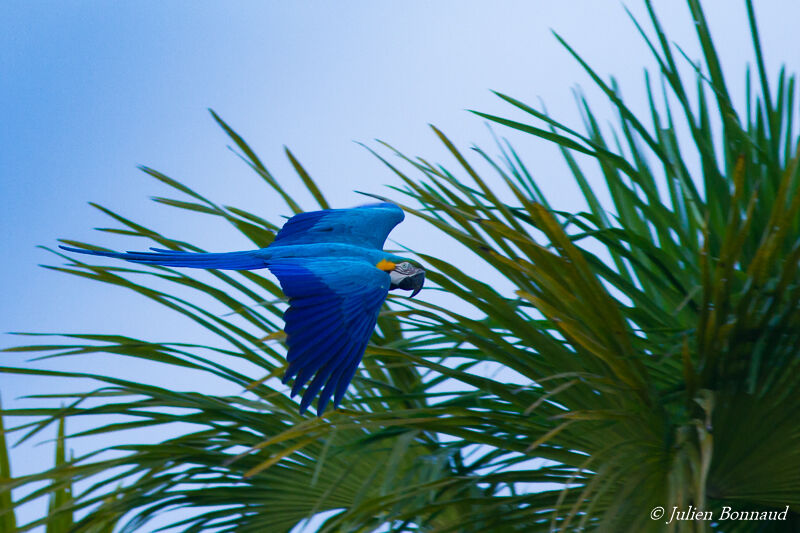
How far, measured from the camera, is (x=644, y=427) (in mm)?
1490

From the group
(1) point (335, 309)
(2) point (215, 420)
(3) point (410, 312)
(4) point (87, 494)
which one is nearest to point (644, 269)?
(3) point (410, 312)

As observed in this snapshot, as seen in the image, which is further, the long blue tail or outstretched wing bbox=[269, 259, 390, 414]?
the long blue tail

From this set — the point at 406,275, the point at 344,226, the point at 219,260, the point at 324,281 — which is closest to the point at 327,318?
the point at 324,281

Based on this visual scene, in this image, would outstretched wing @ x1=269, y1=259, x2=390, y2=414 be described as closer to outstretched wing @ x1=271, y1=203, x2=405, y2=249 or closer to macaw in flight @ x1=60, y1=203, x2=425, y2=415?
macaw in flight @ x1=60, y1=203, x2=425, y2=415

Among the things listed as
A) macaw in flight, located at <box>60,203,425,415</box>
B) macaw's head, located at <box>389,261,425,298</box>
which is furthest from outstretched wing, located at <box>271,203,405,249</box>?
macaw's head, located at <box>389,261,425,298</box>

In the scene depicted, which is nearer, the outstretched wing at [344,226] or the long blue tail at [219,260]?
the long blue tail at [219,260]

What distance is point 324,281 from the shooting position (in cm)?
165

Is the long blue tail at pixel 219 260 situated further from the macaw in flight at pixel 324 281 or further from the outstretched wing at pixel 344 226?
the outstretched wing at pixel 344 226

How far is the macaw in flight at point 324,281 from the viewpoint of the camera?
1.47 meters

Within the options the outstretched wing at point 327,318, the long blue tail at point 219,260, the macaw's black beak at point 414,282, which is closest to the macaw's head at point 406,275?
the macaw's black beak at point 414,282

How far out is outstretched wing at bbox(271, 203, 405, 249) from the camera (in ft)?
6.55

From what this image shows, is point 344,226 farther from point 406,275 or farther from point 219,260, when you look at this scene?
point 219,260

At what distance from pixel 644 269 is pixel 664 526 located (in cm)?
49

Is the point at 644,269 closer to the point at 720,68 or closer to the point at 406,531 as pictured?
the point at 720,68
